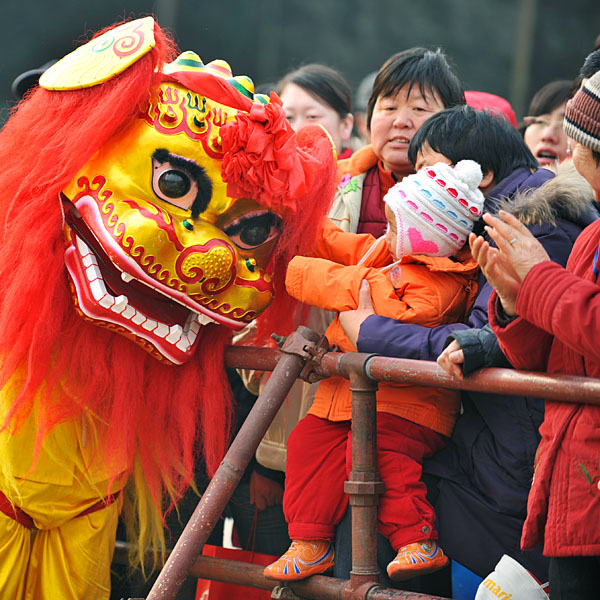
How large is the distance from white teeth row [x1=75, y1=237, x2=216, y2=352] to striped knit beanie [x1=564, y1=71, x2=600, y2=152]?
989 mm

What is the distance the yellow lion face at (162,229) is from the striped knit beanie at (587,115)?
2.82ft

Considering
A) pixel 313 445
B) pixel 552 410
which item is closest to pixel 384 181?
pixel 313 445

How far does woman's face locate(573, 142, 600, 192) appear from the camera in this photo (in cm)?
169

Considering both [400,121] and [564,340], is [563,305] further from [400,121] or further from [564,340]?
[400,121]

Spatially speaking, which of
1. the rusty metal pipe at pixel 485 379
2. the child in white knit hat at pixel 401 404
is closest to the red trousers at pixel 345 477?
the child in white knit hat at pixel 401 404

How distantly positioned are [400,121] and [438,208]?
55 centimetres

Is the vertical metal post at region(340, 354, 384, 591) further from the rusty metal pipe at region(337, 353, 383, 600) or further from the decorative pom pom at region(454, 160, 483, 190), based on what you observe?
the decorative pom pom at region(454, 160, 483, 190)

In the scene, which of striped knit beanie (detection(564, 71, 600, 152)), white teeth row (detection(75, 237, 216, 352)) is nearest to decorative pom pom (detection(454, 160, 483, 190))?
striped knit beanie (detection(564, 71, 600, 152))

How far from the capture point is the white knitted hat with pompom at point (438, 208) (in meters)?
2.09

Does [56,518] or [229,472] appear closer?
[229,472]

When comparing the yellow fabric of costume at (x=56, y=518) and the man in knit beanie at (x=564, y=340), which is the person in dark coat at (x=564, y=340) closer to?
the man in knit beanie at (x=564, y=340)

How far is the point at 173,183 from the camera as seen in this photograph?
2230mm

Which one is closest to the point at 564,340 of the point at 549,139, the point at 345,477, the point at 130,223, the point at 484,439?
the point at 484,439

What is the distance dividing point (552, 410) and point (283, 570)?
0.71 meters
